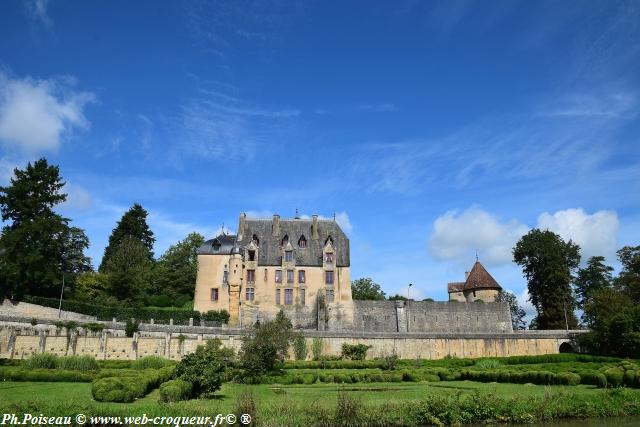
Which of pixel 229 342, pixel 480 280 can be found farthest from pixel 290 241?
pixel 480 280

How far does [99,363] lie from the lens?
102 ft

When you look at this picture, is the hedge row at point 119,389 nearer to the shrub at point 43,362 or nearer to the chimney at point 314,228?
the shrub at point 43,362

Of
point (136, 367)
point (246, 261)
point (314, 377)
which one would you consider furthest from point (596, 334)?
point (136, 367)

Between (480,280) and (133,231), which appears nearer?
(480,280)

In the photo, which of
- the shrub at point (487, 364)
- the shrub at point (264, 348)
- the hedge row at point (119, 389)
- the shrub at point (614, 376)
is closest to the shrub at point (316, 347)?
the shrub at point (264, 348)

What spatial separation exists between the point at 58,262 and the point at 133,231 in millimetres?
18608

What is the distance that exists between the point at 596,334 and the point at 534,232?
Answer: 18031mm

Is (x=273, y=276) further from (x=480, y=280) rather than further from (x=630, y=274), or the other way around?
(x=630, y=274)

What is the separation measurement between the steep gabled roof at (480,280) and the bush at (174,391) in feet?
156

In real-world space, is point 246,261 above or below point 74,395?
above

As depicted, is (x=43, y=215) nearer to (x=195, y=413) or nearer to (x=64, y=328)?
(x=64, y=328)

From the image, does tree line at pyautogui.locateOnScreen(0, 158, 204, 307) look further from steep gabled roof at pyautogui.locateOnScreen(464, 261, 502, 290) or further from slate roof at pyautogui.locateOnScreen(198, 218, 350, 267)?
steep gabled roof at pyautogui.locateOnScreen(464, 261, 502, 290)

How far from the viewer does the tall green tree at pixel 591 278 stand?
6712 centimetres

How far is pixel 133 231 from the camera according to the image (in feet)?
223
